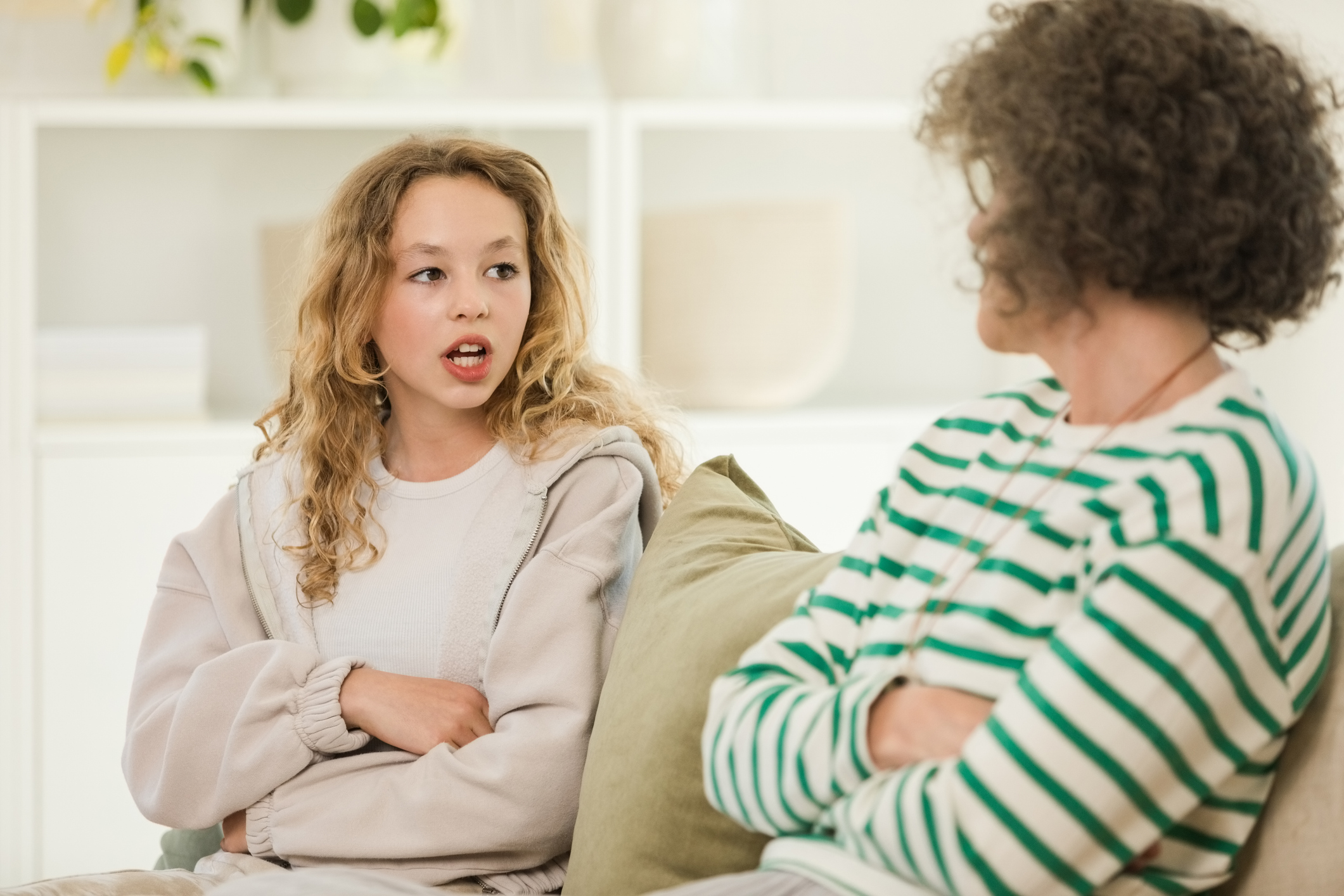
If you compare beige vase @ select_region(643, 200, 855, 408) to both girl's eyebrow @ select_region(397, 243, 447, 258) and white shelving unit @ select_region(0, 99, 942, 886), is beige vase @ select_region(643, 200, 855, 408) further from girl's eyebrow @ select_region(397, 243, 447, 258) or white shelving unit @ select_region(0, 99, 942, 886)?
girl's eyebrow @ select_region(397, 243, 447, 258)

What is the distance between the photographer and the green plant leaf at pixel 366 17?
259cm

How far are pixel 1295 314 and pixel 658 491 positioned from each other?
75cm

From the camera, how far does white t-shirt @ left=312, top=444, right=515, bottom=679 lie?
1448 mm

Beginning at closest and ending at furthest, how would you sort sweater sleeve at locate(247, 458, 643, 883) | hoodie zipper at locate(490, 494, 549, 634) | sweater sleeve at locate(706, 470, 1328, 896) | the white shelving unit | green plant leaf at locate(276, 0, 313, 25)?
1. sweater sleeve at locate(706, 470, 1328, 896)
2. sweater sleeve at locate(247, 458, 643, 883)
3. hoodie zipper at locate(490, 494, 549, 634)
4. the white shelving unit
5. green plant leaf at locate(276, 0, 313, 25)

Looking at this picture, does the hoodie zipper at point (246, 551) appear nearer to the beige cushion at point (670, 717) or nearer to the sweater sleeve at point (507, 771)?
the sweater sleeve at point (507, 771)

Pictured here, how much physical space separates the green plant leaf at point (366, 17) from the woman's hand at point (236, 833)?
1690mm

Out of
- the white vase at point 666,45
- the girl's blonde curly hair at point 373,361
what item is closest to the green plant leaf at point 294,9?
the white vase at point 666,45

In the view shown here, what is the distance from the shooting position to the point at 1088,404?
951 mm

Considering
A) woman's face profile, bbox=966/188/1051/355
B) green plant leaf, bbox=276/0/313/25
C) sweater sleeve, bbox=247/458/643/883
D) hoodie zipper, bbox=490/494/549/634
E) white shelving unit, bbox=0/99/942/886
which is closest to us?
woman's face profile, bbox=966/188/1051/355

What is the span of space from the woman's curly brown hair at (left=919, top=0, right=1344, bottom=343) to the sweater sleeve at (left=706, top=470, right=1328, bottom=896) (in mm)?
157

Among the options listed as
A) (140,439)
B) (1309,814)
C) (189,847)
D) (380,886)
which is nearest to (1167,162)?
(1309,814)

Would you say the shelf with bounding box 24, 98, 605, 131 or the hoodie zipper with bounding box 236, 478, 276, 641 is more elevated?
the shelf with bounding box 24, 98, 605, 131

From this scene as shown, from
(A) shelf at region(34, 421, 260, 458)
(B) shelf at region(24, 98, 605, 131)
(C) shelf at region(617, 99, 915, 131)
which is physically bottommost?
(A) shelf at region(34, 421, 260, 458)

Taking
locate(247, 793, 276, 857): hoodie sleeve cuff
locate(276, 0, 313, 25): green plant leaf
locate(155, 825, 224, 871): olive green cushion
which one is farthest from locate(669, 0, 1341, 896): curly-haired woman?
locate(276, 0, 313, 25): green plant leaf
